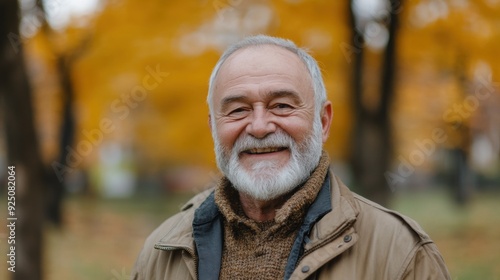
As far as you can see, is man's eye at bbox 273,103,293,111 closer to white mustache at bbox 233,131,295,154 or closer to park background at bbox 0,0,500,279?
white mustache at bbox 233,131,295,154

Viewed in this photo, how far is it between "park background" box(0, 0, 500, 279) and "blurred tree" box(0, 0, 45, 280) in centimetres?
1

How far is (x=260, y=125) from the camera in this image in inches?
99.0

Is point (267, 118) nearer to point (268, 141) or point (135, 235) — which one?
point (268, 141)

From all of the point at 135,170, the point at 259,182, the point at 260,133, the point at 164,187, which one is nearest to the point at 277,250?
the point at 259,182

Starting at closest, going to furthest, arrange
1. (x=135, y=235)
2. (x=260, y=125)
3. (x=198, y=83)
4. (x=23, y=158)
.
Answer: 1. (x=260, y=125)
2. (x=23, y=158)
3. (x=198, y=83)
4. (x=135, y=235)

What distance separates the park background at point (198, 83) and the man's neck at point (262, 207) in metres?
4.35

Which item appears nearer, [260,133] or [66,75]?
[260,133]

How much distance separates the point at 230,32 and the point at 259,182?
827cm

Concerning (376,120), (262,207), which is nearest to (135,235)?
(376,120)

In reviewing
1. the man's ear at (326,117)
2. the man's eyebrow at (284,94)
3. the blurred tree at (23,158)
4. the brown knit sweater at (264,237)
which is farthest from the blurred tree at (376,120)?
the brown knit sweater at (264,237)

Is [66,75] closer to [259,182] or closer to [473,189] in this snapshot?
[259,182]

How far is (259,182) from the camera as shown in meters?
2.57

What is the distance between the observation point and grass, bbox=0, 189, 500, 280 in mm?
11617

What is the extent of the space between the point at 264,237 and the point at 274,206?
149 mm
